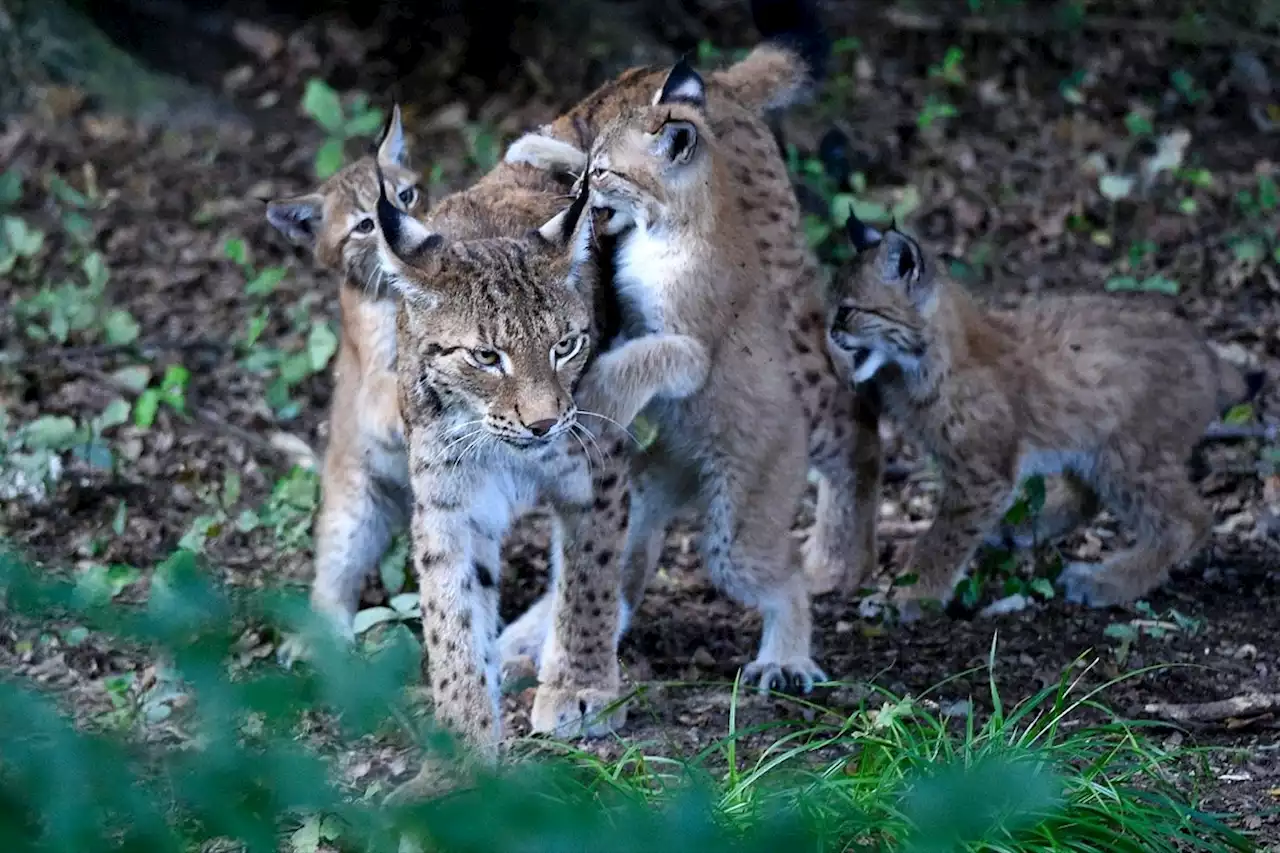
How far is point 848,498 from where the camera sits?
22.3 ft

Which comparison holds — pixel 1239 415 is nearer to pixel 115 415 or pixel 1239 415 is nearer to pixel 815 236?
pixel 815 236

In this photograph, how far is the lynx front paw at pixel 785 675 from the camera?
5.80 meters

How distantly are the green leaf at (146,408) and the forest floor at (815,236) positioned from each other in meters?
0.02

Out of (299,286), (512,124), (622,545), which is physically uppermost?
(512,124)

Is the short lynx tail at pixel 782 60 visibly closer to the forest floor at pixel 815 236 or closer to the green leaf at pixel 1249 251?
the forest floor at pixel 815 236

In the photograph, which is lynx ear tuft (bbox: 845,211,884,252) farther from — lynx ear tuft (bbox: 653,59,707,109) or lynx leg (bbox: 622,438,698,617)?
lynx leg (bbox: 622,438,698,617)

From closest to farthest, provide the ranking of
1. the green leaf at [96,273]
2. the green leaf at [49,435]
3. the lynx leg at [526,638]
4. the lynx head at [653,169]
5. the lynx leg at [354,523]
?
the lynx head at [653,169]
the lynx leg at [526,638]
the lynx leg at [354,523]
the green leaf at [49,435]
the green leaf at [96,273]

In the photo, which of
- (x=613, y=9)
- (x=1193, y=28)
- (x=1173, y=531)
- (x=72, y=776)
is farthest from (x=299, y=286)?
(x=72, y=776)

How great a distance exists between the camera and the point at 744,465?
237 inches

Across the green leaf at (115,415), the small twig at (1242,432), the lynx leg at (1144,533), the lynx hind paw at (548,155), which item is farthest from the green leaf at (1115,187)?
the green leaf at (115,415)

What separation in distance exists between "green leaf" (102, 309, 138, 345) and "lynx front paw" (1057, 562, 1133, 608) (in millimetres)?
4368

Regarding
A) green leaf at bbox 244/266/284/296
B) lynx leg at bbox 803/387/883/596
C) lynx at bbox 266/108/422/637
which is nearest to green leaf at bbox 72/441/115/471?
lynx at bbox 266/108/422/637

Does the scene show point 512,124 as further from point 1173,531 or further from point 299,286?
point 1173,531

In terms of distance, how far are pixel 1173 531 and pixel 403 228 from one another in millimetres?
3272
